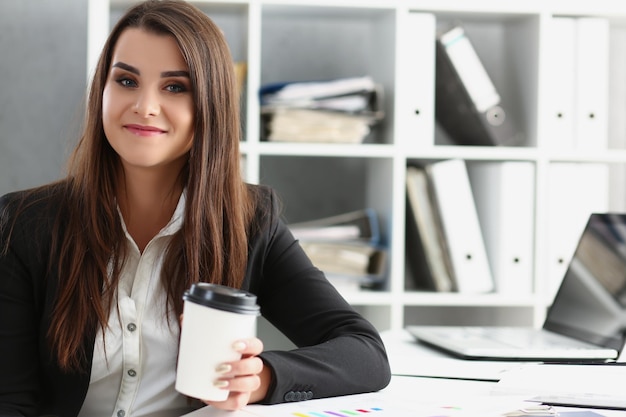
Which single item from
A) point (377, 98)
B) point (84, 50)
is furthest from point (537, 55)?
point (84, 50)

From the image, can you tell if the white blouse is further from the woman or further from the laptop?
the laptop

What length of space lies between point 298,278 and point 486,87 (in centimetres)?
115

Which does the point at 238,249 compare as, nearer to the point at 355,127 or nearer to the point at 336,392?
the point at 336,392

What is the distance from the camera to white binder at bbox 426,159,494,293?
2.36 meters

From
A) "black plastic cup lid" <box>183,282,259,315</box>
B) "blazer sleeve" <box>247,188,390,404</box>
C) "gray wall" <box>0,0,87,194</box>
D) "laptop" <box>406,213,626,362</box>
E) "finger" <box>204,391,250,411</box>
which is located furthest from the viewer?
"gray wall" <box>0,0,87,194</box>

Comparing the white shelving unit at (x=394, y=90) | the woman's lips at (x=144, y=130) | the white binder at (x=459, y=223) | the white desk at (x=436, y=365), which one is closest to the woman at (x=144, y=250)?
the woman's lips at (x=144, y=130)

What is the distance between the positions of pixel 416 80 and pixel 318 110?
28cm

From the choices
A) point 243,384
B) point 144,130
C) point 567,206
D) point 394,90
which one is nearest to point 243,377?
point 243,384

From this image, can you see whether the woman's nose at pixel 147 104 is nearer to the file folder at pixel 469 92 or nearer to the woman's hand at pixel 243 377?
the woman's hand at pixel 243 377

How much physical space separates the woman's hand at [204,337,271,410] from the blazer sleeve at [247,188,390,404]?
64 mm

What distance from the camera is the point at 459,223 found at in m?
2.37

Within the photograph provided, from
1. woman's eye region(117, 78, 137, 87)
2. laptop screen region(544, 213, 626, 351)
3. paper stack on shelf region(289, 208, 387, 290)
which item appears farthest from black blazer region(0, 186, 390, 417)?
paper stack on shelf region(289, 208, 387, 290)

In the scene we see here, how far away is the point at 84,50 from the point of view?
257 centimetres

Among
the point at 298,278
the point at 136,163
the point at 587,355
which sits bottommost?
the point at 587,355
